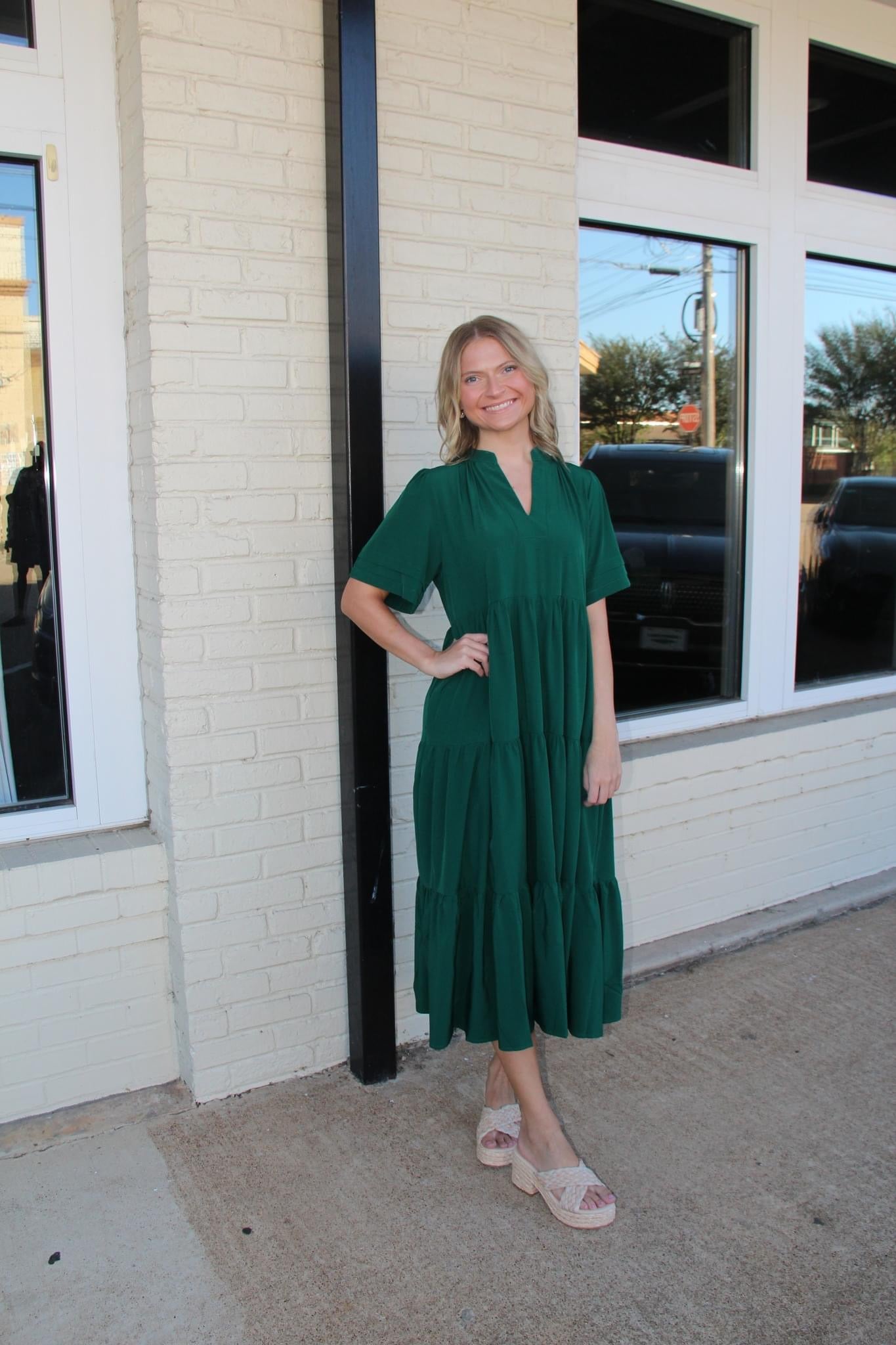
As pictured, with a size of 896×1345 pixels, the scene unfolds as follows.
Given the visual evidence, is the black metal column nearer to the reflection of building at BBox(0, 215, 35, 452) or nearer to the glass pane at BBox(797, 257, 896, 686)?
the reflection of building at BBox(0, 215, 35, 452)

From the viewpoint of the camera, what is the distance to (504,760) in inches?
85.4

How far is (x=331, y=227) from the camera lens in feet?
8.18

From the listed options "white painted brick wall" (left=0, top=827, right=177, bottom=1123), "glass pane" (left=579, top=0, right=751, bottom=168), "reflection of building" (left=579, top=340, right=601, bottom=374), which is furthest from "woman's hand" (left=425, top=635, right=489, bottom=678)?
"glass pane" (left=579, top=0, right=751, bottom=168)

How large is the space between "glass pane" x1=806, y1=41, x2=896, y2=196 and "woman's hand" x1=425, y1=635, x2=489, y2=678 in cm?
255

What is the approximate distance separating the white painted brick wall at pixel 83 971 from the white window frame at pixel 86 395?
150 millimetres

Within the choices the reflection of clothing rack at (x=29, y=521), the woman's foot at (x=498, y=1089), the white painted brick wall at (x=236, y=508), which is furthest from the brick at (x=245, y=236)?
the woman's foot at (x=498, y=1089)

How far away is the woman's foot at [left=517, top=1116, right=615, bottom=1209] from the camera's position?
2252mm

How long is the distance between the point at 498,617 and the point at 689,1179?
4.22 ft

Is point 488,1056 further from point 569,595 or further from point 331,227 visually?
point 331,227

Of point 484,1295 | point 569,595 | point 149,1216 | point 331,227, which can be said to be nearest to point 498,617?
point 569,595

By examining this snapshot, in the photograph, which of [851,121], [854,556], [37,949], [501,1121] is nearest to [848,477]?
[854,556]

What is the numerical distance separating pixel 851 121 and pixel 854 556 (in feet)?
5.18

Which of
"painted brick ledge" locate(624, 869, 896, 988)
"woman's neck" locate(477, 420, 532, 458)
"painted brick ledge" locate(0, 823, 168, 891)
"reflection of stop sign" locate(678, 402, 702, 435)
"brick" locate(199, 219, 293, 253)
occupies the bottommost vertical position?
"painted brick ledge" locate(624, 869, 896, 988)

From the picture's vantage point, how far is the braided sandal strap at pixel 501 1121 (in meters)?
2.43
